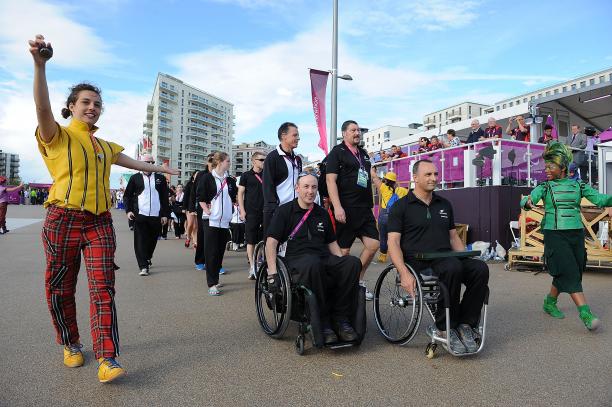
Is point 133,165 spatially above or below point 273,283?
above

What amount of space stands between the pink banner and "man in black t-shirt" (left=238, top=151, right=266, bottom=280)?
209 inches

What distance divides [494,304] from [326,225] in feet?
8.51

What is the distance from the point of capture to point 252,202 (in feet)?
22.5

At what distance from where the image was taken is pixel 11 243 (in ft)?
38.9

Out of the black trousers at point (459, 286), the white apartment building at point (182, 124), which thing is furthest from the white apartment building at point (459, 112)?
the black trousers at point (459, 286)

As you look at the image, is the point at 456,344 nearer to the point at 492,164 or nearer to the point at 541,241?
the point at 541,241

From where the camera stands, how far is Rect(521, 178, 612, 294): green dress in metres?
4.44

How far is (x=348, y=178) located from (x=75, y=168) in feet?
9.37

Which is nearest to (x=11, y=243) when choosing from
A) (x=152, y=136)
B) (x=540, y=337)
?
(x=540, y=337)

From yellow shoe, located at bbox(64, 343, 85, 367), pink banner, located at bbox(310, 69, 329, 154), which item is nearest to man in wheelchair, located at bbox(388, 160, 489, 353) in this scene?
yellow shoe, located at bbox(64, 343, 85, 367)

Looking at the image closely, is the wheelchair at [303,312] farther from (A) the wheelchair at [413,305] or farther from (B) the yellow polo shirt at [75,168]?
(B) the yellow polo shirt at [75,168]

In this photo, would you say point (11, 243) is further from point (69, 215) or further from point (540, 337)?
point (540, 337)

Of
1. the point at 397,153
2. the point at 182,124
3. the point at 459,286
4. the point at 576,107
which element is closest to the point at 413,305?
the point at 459,286

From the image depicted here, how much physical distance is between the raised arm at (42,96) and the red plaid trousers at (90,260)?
52 cm
